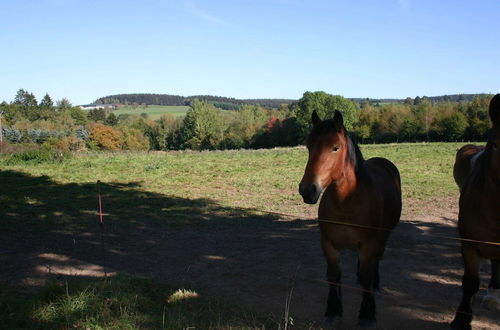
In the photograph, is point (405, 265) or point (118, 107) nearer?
point (405, 265)

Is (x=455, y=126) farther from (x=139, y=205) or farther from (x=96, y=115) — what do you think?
(x=96, y=115)

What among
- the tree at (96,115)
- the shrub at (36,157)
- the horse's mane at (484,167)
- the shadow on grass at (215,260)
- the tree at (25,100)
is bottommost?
the shadow on grass at (215,260)

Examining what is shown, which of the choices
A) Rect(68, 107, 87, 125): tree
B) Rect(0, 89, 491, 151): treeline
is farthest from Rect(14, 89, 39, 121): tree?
Rect(68, 107, 87, 125): tree

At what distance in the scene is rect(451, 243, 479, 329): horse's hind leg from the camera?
3.57m

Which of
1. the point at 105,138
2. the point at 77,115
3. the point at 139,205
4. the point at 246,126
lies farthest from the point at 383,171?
the point at 77,115

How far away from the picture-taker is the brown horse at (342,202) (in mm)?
3404

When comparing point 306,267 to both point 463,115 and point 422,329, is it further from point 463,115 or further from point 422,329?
point 463,115

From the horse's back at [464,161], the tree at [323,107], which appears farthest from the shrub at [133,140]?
the horse's back at [464,161]

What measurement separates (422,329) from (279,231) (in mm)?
4627

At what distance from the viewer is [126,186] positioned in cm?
1530

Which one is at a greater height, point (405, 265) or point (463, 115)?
point (463, 115)

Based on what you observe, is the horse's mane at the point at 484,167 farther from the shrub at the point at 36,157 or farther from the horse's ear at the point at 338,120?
the shrub at the point at 36,157

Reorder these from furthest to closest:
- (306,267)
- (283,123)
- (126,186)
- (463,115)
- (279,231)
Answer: (283,123) → (463,115) → (126,186) → (279,231) → (306,267)

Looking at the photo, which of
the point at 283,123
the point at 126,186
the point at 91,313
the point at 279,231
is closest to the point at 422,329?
the point at 91,313
